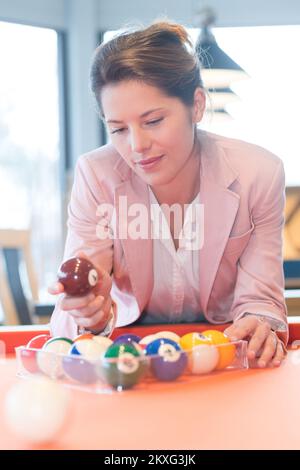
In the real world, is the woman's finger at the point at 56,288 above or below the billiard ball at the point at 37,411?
above

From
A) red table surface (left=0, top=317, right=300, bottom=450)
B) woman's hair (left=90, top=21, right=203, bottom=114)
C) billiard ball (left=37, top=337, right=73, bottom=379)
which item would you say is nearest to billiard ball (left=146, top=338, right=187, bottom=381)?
red table surface (left=0, top=317, right=300, bottom=450)

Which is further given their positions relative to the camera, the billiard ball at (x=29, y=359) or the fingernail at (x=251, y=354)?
the fingernail at (x=251, y=354)

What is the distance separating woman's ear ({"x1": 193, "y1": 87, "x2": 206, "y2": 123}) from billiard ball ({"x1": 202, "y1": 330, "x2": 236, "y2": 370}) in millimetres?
653

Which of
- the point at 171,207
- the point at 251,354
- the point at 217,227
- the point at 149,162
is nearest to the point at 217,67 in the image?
the point at 171,207

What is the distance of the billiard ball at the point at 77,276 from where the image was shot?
153cm

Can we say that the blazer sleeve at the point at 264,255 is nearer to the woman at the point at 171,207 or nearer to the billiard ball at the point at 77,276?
the woman at the point at 171,207

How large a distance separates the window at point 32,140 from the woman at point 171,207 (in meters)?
4.01

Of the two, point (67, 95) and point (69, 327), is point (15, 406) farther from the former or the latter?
point (67, 95)

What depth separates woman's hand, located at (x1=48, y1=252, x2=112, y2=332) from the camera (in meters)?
1.60

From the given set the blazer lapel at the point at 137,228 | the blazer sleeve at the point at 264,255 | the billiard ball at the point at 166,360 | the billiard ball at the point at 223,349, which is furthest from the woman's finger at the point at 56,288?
the blazer sleeve at the point at 264,255

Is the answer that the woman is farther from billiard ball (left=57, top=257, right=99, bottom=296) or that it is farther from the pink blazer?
→ billiard ball (left=57, top=257, right=99, bottom=296)

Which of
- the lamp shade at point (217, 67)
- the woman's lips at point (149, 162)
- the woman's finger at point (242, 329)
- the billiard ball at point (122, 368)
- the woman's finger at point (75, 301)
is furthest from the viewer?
the lamp shade at point (217, 67)

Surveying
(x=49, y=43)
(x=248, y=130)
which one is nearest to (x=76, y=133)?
(x=49, y=43)

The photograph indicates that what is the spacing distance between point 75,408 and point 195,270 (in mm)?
850
